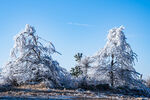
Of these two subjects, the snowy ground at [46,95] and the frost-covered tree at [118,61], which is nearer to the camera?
the snowy ground at [46,95]

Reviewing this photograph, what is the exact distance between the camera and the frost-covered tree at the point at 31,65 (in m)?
18.5

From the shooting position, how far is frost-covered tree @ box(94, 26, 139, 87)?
21359 millimetres

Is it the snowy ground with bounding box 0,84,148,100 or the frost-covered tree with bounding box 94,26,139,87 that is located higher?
the frost-covered tree with bounding box 94,26,139,87

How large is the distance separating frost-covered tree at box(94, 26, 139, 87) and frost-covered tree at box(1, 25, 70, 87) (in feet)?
15.7

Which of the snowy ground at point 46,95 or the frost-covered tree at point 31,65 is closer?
the snowy ground at point 46,95

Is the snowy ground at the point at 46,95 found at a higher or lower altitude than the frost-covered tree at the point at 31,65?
lower

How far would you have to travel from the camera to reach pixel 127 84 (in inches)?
856

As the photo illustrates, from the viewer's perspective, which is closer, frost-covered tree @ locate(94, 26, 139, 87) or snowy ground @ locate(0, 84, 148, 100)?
snowy ground @ locate(0, 84, 148, 100)

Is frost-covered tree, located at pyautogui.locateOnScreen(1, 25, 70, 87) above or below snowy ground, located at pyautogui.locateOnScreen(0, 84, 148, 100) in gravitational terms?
above

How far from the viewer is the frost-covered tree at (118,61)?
70.1ft

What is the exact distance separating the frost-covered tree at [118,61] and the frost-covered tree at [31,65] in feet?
15.7

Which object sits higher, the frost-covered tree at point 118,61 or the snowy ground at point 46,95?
the frost-covered tree at point 118,61

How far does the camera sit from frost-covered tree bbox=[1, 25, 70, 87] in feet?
60.5

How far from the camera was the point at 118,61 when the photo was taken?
21.5 meters
